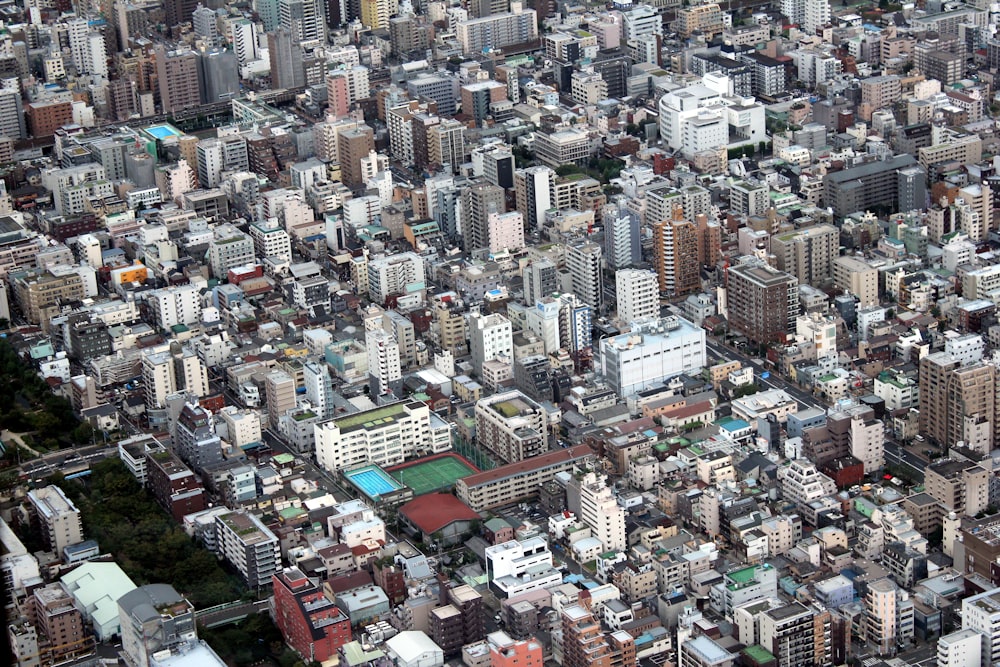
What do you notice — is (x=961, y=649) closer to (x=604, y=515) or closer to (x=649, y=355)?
(x=604, y=515)

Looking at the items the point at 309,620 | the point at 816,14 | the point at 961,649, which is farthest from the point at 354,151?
the point at 961,649

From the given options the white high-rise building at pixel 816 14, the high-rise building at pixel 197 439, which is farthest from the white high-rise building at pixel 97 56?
the high-rise building at pixel 197 439

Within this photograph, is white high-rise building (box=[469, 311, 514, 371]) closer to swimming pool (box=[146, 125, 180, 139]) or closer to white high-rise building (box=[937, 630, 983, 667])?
white high-rise building (box=[937, 630, 983, 667])

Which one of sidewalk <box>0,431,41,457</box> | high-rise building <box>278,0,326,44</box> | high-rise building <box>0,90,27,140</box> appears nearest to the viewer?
sidewalk <box>0,431,41,457</box>

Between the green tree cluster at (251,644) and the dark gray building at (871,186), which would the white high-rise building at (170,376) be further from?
the dark gray building at (871,186)

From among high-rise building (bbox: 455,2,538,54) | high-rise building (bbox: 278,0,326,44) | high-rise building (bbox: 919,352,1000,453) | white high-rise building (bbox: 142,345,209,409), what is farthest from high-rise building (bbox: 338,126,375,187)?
high-rise building (bbox: 919,352,1000,453)

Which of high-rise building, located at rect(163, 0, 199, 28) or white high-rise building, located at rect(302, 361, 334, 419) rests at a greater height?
high-rise building, located at rect(163, 0, 199, 28)
